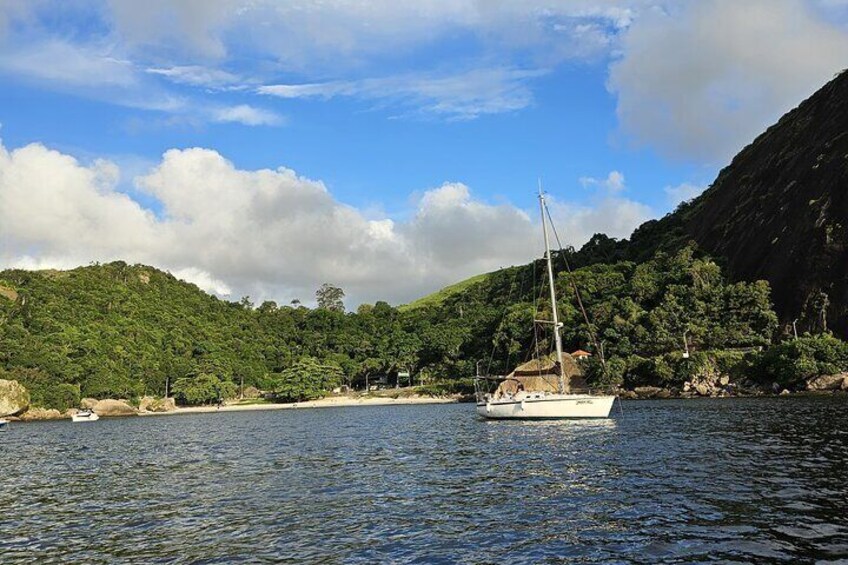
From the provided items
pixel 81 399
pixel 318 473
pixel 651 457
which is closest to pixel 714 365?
pixel 651 457

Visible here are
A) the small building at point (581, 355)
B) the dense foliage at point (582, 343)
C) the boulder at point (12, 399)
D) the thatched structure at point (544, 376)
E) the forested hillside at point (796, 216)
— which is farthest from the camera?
the small building at point (581, 355)

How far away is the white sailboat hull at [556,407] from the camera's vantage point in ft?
195

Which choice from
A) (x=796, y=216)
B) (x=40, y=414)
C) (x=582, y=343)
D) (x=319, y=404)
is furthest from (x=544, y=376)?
(x=40, y=414)

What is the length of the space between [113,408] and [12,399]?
24174 millimetres

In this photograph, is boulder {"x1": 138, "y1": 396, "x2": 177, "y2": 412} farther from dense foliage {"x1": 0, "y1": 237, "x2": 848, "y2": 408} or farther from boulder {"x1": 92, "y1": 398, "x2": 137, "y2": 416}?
boulder {"x1": 92, "y1": 398, "x2": 137, "y2": 416}

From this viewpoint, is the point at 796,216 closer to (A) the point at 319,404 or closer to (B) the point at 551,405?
(B) the point at 551,405

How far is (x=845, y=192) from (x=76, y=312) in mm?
217634

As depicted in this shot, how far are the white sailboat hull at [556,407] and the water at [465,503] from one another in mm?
12536

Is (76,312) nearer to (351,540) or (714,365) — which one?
(714,365)

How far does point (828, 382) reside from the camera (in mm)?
93000

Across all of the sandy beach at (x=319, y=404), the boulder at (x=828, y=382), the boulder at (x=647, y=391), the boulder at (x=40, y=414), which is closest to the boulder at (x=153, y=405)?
the sandy beach at (x=319, y=404)

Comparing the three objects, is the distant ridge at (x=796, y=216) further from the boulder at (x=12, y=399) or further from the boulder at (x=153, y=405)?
the boulder at (x=12, y=399)

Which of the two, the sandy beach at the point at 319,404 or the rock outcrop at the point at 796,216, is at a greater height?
the rock outcrop at the point at 796,216

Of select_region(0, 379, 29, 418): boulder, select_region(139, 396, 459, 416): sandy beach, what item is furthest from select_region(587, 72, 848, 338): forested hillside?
select_region(0, 379, 29, 418): boulder
